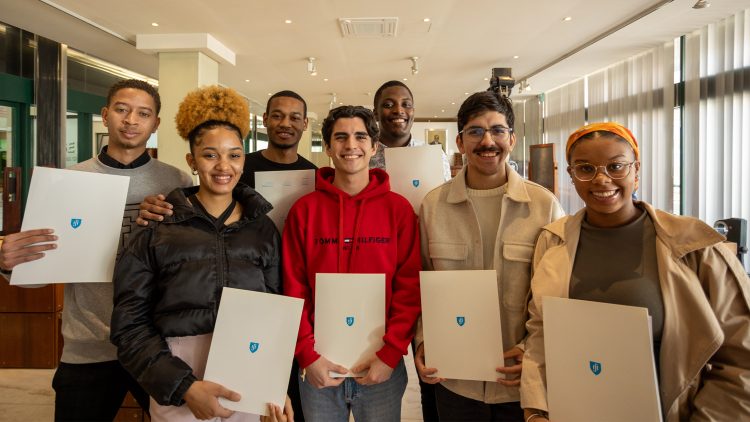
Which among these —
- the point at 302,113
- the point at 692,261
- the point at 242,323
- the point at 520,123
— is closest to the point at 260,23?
the point at 302,113

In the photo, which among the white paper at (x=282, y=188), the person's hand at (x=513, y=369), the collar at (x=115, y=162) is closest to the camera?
the person's hand at (x=513, y=369)

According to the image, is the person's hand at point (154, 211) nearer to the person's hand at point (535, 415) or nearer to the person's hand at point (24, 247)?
the person's hand at point (24, 247)

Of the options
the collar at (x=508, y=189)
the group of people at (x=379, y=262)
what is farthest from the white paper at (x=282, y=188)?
the collar at (x=508, y=189)

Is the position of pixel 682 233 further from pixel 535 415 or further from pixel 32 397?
pixel 32 397

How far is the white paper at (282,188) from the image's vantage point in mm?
2014

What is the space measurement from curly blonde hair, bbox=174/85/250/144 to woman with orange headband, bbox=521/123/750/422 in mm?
1237

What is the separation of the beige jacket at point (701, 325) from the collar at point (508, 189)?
451 mm

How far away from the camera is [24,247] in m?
1.47

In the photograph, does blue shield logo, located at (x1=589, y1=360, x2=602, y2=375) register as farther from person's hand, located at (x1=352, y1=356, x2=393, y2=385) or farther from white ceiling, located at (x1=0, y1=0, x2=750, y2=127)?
white ceiling, located at (x1=0, y1=0, x2=750, y2=127)

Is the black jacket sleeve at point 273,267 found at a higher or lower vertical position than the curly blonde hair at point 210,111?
lower

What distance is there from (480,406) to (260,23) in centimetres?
578

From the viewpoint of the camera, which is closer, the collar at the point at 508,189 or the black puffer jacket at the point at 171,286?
the black puffer jacket at the point at 171,286

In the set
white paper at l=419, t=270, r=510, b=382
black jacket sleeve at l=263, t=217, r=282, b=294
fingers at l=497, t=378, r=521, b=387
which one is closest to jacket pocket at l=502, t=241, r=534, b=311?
white paper at l=419, t=270, r=510, b=382

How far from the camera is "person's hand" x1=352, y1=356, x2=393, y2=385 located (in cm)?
149
